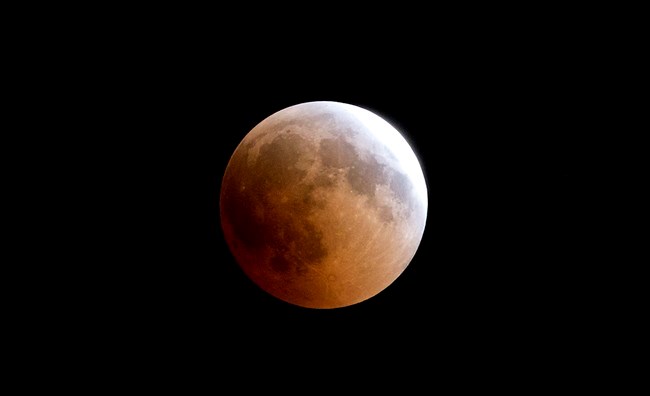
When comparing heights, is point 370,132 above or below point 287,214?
above

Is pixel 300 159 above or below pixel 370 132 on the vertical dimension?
below

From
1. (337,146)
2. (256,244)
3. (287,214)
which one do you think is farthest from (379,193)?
(256,244)

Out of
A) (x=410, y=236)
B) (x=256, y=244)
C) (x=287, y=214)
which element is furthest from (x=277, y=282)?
(x=410, y=236)

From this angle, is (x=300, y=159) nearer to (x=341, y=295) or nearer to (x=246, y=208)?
(x=246, y=208)

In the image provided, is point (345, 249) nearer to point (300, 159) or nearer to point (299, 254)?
point (299, 254)

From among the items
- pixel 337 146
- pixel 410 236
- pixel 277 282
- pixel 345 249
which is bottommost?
pixel 277 282

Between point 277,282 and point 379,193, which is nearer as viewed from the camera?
point 379,193
